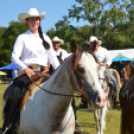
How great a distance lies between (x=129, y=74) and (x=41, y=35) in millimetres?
6680

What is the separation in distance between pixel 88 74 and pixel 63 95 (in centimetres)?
59

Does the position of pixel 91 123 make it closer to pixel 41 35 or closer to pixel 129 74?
pixel 129 74

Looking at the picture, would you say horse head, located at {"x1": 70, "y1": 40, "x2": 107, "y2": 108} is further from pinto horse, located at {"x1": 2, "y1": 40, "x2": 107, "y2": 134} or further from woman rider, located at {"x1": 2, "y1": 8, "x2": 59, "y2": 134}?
woman rider, located at {"x1": 2, "y1": 8, "x2": 59, "y2": 134}

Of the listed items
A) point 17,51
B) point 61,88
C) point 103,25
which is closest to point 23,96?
point 17,51

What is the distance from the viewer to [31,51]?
4023mm

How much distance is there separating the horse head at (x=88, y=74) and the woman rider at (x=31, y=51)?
122 centimetres

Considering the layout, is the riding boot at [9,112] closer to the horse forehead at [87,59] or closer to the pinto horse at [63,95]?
the pinto horse at [63,95]

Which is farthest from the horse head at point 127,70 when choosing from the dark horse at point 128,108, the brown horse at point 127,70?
the dark horse at point 128,108

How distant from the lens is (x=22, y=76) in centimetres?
405

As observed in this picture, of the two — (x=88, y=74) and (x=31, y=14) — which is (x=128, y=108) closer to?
(x=88, y=74)

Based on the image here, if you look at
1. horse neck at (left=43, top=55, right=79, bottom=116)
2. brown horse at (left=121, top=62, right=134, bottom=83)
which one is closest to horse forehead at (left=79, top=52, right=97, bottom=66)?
horse neck at (left=43, top=55, right=79, bottom=116)

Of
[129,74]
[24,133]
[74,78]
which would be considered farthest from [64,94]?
[129,74]

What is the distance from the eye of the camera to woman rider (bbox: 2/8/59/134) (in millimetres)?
3866

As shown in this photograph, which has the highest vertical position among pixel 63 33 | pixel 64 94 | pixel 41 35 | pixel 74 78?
pixel 63 33
